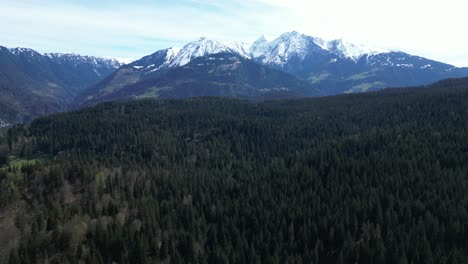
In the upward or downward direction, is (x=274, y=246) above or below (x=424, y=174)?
below

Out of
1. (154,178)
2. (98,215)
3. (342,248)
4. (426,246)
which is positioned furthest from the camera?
(154,178)

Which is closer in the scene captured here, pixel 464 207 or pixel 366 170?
pixel 464 207

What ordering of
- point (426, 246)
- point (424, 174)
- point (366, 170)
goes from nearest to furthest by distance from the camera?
point (426, 246) < point (424, 174) < point (366, 170)

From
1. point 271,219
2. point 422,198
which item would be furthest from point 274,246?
point 422,198

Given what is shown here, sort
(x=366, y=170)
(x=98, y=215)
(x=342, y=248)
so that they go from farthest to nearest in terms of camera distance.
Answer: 1. (x=366, y=170)
2. (x=98, y=215)
3. (x=342, y=248)

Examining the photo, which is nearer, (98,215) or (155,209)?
(98,215)

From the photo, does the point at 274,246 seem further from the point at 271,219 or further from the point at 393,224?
the point at 393,224

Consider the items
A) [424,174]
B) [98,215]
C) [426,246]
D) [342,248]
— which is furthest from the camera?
[424,174]

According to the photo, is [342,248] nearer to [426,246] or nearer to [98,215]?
[426,246]

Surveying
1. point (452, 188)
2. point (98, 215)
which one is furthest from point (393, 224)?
point (98, 215)
